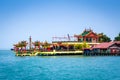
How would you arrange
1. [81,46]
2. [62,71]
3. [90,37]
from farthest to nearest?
[90,37], [81,46], [62,71]

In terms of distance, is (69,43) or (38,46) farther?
(38,46)

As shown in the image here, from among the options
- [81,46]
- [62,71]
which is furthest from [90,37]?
[62,71]

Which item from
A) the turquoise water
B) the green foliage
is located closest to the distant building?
the green foliage

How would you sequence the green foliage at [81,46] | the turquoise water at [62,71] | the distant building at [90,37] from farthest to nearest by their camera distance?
the distant building at [90,37] < the green foliage at [81,46] < the turquoise water at [62,71]

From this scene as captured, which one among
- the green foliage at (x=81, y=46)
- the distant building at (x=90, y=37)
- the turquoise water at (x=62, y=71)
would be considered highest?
the distant building at (x=90, y=37)

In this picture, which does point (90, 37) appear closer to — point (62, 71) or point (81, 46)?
point (81, 46)

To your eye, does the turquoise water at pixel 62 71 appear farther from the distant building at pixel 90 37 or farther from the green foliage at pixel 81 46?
the distant building at pixel 90 37

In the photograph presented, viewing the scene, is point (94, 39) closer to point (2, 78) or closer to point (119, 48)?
point (119, 48)

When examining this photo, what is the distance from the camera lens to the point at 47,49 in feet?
400

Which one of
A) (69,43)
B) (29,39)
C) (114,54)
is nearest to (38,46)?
(29,39)

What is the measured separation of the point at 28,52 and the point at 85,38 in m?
23.0

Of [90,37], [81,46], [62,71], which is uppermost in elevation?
[90,37]

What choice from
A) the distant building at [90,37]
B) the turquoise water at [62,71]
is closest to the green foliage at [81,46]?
the distant building at [90,37]

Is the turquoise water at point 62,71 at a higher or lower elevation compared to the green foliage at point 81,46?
lower
